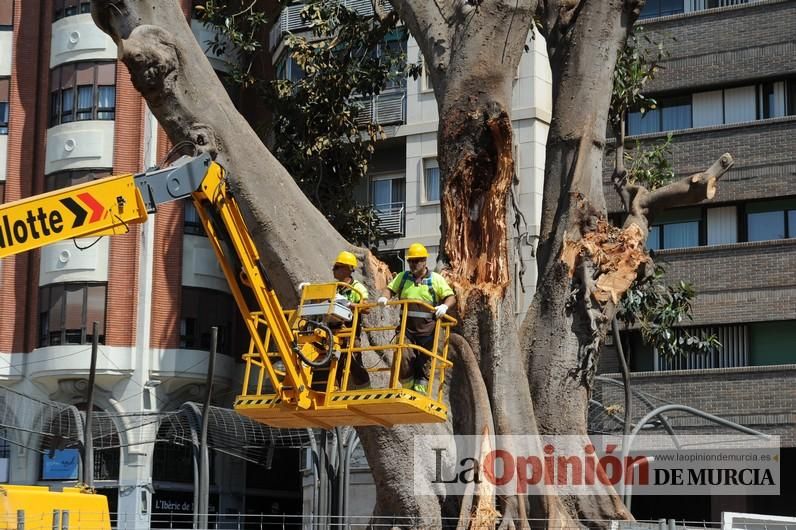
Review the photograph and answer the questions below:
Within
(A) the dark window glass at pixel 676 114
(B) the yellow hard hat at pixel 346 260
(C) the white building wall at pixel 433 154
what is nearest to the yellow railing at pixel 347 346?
(B) the yellow hard hat at pixel 346 260

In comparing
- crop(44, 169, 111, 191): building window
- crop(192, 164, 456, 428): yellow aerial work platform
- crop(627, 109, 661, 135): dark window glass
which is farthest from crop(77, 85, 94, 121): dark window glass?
crop(192, 164, 456, 428): yellow aerial work platform

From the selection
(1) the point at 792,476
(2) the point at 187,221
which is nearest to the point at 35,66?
(2) the point at 187,221

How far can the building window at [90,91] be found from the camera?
Result: 36.4 metres

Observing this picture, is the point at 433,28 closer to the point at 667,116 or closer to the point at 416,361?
the point at 416,361

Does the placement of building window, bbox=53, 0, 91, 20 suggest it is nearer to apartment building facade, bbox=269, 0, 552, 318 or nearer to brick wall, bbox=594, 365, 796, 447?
apartment building facade, bbox=269, 0, 552, 318

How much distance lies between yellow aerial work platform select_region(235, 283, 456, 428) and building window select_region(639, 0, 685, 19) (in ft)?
71.5

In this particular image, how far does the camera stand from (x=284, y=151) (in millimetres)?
22250

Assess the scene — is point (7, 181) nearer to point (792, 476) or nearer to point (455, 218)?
point (792, 476)

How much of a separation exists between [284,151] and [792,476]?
14.9 m

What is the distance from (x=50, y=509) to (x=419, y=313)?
370 centimetres

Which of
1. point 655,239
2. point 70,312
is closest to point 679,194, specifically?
point 655,239

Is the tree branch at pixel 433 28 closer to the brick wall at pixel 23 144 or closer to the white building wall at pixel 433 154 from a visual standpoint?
the white building wall at pixel 433 154

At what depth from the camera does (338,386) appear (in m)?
Result: 12.6

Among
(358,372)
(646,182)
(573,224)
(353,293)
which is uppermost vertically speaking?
(646,182)
